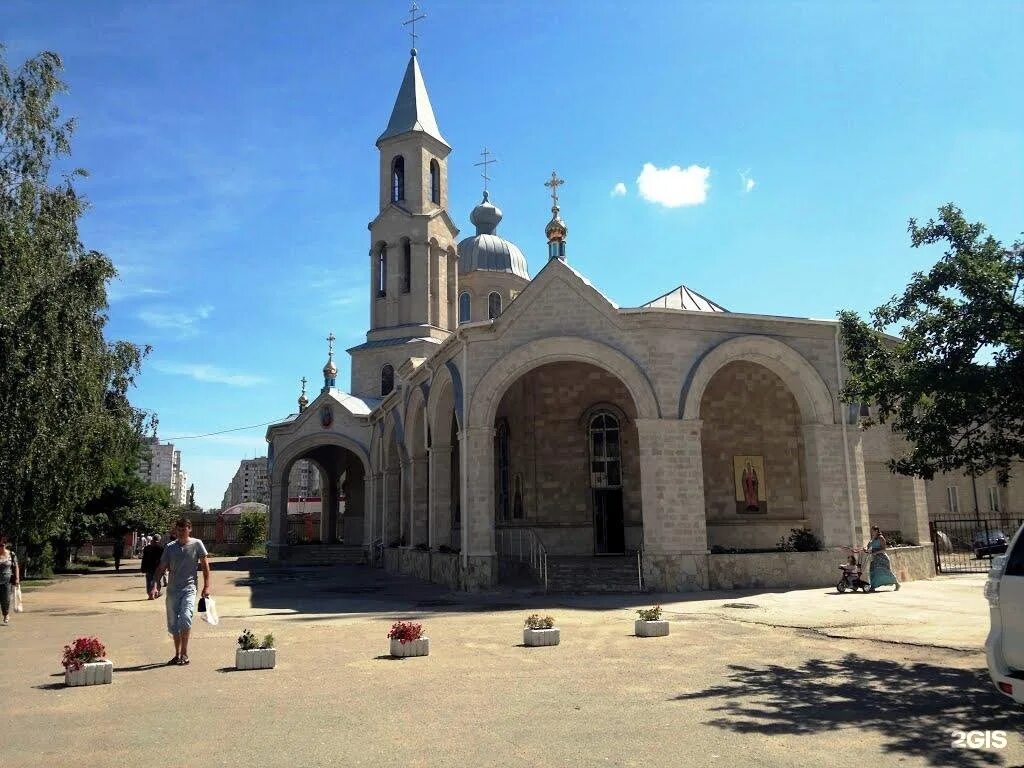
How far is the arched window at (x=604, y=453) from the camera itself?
23.8 metres

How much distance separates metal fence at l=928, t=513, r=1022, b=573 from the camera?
23.5 m

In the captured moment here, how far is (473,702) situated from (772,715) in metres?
2.67

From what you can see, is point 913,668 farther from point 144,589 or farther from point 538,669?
point 144,589

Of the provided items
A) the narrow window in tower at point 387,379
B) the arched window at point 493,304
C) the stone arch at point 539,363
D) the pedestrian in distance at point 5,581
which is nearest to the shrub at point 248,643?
the pedestrian in distance at point 5,581

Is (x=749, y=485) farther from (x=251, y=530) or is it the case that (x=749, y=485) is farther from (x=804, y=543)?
(x=251, y=530)

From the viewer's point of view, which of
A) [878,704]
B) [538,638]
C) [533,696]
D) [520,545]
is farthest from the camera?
[520,545]

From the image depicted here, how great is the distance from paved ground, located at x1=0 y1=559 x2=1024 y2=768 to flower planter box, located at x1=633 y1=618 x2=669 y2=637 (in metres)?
0.16

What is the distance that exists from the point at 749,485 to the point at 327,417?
20256 mm

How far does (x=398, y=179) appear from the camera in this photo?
35812 mm

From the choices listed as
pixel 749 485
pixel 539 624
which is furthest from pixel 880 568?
pixel 539 624

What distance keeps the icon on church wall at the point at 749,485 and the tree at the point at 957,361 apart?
1275 cm

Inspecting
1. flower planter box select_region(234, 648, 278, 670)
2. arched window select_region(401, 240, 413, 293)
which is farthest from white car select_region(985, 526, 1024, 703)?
arched window select_region(401, 240, 413, 293)

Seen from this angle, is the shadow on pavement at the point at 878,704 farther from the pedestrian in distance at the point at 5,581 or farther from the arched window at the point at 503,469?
the arched window at the point at 503,469

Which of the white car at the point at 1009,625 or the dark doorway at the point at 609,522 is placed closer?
the white car at the point at 1009,625
